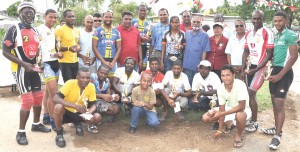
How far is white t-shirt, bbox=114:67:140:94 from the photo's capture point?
6.16 meters

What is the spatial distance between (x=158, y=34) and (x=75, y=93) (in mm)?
2516

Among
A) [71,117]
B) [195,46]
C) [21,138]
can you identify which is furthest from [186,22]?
[21,138]

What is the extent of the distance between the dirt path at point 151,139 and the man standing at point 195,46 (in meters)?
1.26

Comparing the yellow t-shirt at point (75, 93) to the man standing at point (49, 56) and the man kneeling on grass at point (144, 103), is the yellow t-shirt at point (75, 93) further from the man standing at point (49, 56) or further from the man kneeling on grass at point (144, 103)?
the man kneeling on grass at point (144, 103)

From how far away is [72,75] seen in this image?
19.7 feet

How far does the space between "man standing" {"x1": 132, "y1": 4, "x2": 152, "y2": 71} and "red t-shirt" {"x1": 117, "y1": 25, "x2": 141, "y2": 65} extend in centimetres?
38

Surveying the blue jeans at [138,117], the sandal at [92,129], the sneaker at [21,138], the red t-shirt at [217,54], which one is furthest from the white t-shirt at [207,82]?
the sneaker at [21,138]

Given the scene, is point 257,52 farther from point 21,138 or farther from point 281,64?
point 21,138

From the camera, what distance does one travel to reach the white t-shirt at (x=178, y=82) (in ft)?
20.7

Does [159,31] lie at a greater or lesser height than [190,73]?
greater

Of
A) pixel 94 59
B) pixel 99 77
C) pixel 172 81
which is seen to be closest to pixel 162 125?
pixel 172 81

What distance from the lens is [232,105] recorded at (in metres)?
5.29

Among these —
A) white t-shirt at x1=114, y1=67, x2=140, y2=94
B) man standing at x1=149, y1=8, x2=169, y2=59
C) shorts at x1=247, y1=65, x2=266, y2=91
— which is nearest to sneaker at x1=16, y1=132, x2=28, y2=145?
white t-shirt at x1=114, y1=67, x2=140, y2=94

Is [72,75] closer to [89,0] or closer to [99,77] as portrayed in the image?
[99,77]
